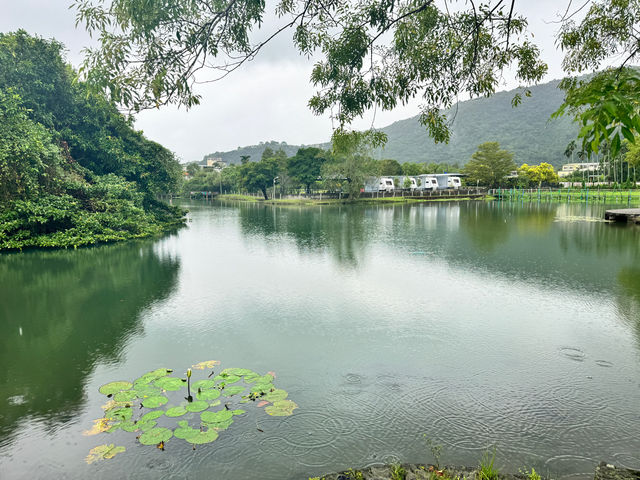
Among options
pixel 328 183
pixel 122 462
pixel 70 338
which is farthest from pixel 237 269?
pixel 328 183

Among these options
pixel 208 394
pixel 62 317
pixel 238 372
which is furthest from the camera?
pixel 62 317

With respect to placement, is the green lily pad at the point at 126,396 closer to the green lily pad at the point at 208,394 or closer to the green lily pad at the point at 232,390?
the green lily pad at the point at 208,394

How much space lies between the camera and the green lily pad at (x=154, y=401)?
5.60 metres

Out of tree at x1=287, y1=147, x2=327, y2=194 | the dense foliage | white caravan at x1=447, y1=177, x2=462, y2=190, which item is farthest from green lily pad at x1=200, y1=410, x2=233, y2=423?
white caravan at x1=447, y1=177, x2=462, y2=190

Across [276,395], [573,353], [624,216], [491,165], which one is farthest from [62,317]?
[491,165]

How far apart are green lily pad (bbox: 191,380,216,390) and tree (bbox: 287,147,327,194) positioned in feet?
209

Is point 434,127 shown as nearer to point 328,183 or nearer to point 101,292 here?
point 101,292

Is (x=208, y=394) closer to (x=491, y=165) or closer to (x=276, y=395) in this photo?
(x=276, y=395)

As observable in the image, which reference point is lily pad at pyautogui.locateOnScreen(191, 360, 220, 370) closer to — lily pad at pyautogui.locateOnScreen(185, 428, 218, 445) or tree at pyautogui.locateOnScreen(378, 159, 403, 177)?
lily pad at pyautogui.locateOnScreen(185, 428, 218, 445)

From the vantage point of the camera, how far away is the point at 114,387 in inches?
243

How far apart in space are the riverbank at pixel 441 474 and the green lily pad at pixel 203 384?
270 centimetres

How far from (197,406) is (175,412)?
289 millimetres

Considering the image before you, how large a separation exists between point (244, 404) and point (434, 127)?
5.34 meters

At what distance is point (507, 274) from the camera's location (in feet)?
43.9
